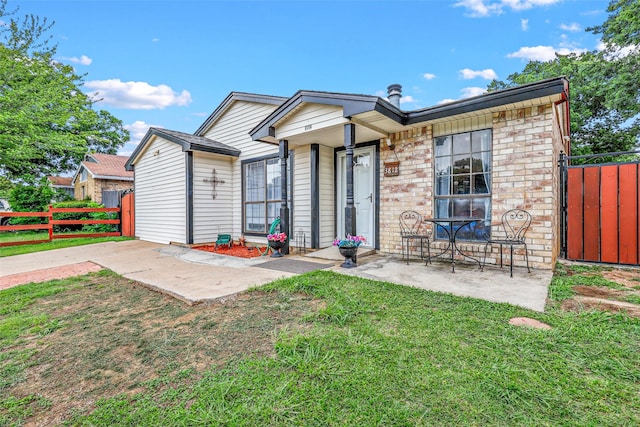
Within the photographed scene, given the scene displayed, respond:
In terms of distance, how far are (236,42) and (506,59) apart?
536 inches

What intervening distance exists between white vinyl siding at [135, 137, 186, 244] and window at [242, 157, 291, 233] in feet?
5.57

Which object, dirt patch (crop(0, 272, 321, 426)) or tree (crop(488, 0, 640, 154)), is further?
tree (crop(488, 0, 640, 154))

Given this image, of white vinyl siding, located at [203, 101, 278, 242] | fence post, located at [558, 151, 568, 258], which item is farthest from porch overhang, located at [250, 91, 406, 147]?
fence post, located at [558, 151, 568, 258]

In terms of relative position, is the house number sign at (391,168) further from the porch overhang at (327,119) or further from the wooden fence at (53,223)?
the wooden fence at (53,223)

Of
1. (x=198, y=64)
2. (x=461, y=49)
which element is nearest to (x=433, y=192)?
(x=461, y=49)

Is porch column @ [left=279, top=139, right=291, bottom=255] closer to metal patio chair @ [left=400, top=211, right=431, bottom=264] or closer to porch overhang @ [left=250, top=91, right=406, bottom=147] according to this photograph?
porch overhang @ [left=250, top=91, right=406, bottom=147]

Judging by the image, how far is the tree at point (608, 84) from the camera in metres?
9.30

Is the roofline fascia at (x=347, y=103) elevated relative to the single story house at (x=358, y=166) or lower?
elevated

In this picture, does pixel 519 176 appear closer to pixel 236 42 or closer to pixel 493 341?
pixel 493 341

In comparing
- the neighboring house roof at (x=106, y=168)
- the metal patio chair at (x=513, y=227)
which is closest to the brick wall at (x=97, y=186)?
the neighboring house roof at (x=106, y=168)

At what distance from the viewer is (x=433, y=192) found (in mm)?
5207

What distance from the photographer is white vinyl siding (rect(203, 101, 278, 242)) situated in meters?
7.77

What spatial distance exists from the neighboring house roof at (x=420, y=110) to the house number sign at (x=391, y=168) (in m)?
0.80

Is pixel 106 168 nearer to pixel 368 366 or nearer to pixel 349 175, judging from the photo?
pixel 349 175
